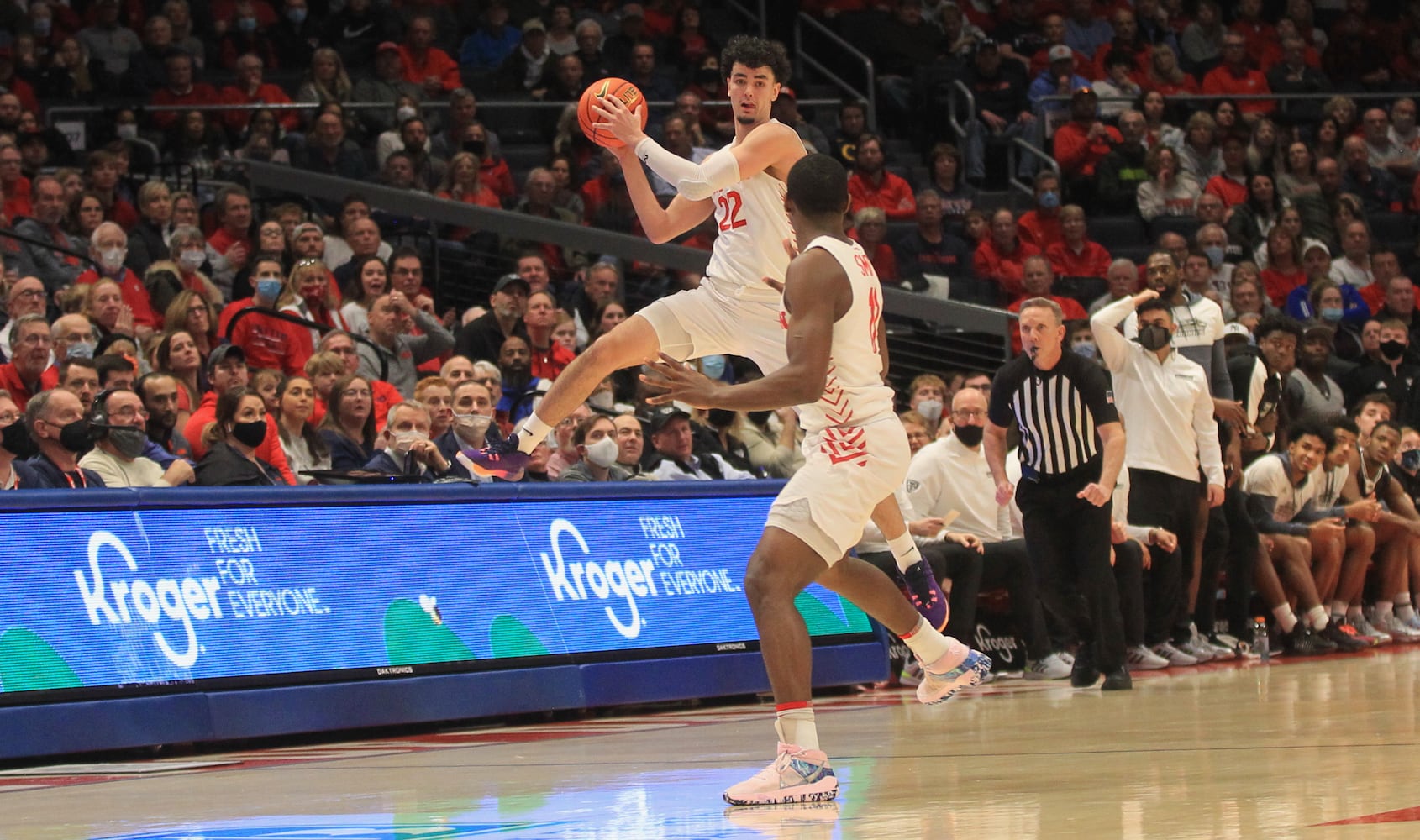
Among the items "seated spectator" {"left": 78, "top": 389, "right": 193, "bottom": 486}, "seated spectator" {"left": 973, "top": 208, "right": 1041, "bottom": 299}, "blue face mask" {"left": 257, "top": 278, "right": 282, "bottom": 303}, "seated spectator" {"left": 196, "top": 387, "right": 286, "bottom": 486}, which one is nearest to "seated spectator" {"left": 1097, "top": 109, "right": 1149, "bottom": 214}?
"seated spectator" {"left": 973, "top": 208, "right": 1041, "bottom": 299}

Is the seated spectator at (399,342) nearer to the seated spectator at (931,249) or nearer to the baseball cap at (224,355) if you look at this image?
the baseball cap at (224,355)

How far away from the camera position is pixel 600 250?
14.8 metres

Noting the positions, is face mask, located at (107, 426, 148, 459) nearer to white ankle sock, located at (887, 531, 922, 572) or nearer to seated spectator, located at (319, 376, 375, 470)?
seated spectator, located at (319, 376, 375, 470)

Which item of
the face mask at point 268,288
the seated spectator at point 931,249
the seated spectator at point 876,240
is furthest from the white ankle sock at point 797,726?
the seated spectator at point 931,249

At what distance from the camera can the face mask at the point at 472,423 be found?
31.8ft

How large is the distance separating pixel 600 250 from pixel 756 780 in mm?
9758

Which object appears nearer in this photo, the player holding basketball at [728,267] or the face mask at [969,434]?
the player holding basketball at [728,267]

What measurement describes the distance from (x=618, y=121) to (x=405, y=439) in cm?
328

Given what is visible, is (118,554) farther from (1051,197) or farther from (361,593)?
(1051,197)

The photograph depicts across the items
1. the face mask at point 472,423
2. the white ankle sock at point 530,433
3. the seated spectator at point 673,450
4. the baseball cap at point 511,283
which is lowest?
the seated spectator at point 673,450

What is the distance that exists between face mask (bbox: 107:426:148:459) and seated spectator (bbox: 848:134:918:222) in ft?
30.7

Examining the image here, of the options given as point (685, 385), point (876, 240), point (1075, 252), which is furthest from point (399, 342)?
point (1075, 252)

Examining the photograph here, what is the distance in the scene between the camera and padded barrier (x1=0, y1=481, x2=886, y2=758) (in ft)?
24.6

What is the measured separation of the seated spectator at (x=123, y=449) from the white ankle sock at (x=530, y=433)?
8.12ft
